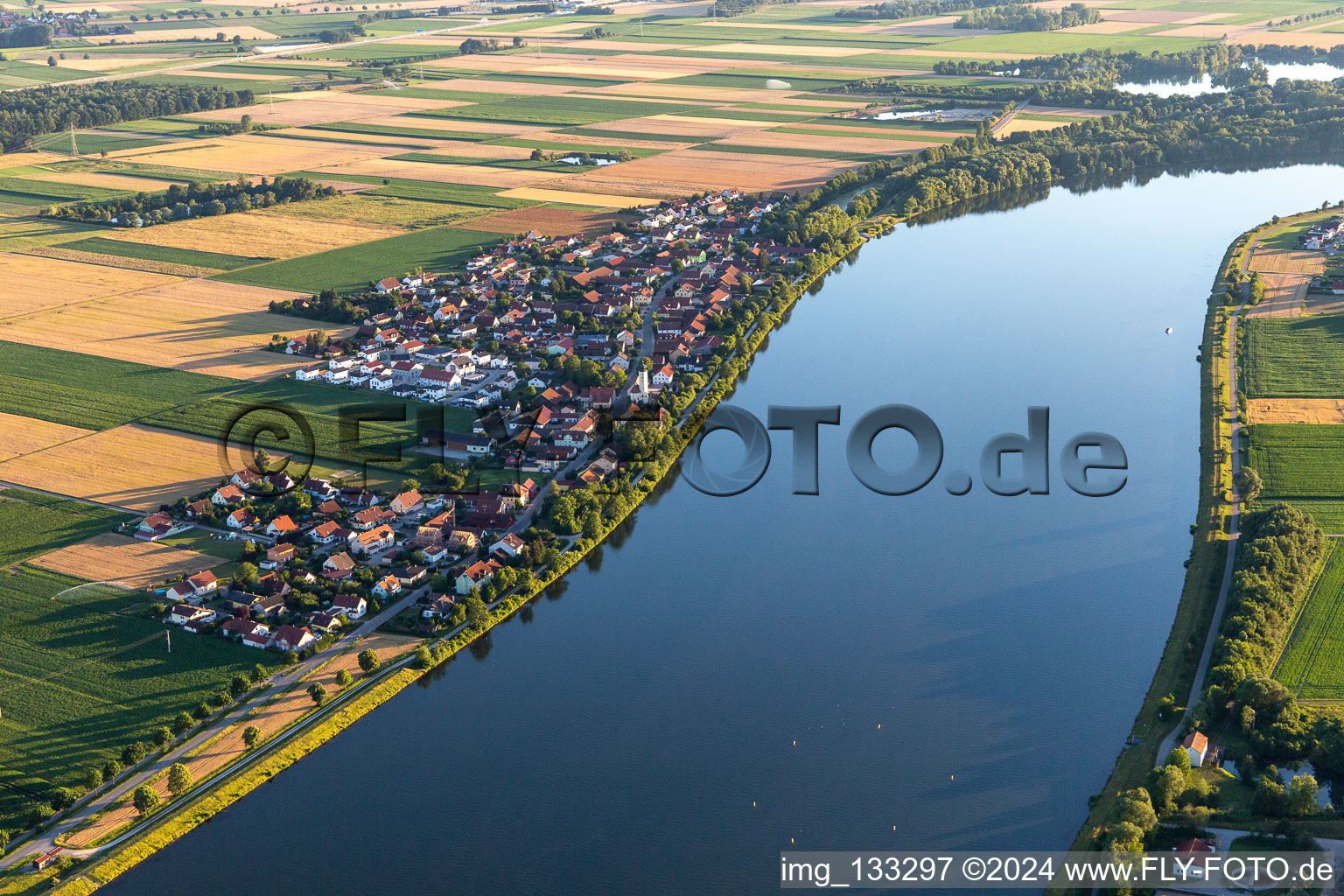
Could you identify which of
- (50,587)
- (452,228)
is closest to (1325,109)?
(452,228)

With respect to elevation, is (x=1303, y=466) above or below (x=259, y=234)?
below

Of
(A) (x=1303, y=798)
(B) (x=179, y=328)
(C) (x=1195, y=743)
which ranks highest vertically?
(B) (x=179, y=328)

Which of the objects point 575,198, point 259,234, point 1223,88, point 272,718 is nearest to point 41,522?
point 272,718

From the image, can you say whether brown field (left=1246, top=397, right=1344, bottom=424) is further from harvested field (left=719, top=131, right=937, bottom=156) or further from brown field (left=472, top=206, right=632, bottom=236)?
harvested field (left=719, top=131, right=937, bottom=156)

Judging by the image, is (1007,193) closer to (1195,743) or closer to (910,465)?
(910,465)

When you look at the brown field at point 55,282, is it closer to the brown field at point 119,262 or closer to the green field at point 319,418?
the brown field at point 119,262

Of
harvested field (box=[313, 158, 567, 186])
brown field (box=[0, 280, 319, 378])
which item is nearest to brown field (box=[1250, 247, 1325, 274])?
harvested field (box=[313, 158, 567, 186])

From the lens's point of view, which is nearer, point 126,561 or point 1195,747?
point 1195,747

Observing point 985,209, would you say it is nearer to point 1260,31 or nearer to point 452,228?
point 452,228
